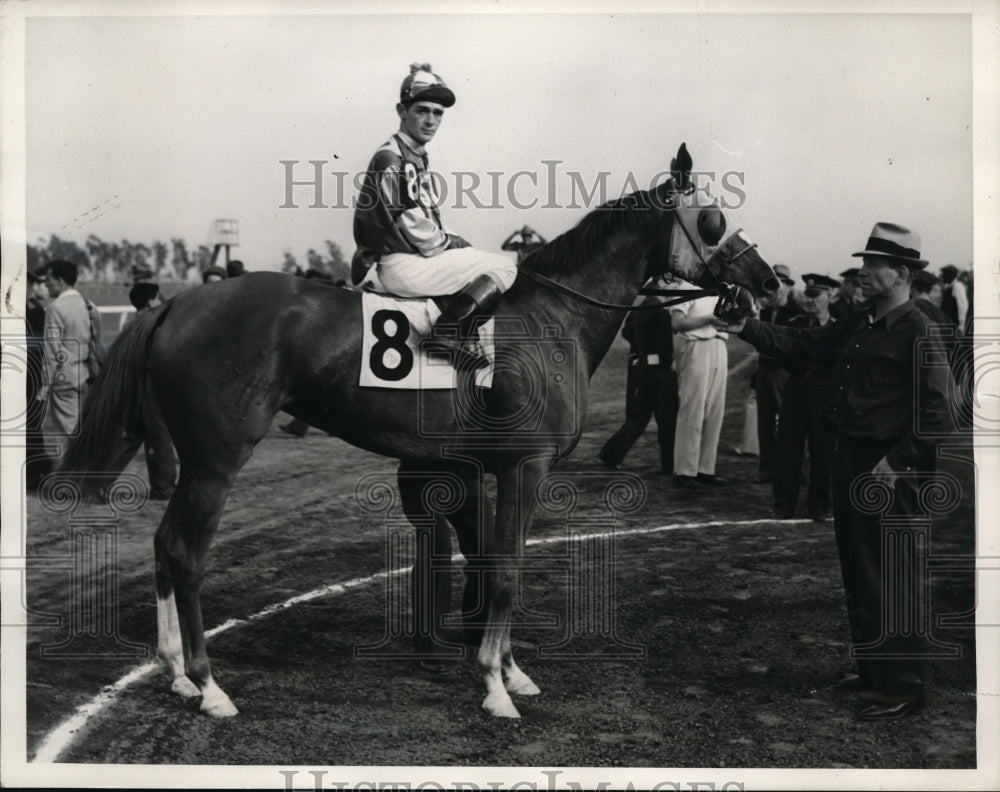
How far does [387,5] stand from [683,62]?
163 centimetres

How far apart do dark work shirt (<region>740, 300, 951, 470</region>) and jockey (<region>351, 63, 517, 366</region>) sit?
1.47m

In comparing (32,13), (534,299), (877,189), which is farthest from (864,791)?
(32,13)

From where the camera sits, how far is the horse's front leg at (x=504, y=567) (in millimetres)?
5613

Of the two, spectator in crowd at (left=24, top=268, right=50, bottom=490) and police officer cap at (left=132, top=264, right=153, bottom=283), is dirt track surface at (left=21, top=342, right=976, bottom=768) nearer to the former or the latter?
spectator in crowd at (left=24, top=268, right=50, bottom=490)

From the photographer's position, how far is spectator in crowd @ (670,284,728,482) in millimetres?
9562

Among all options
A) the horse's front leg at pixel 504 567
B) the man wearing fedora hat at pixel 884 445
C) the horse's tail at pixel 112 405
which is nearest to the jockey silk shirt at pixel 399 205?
the horse's tail at pixel 112 405

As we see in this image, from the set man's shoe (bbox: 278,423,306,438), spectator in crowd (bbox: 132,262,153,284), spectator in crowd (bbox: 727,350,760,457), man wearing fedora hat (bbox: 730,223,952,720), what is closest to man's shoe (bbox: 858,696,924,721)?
man wearing fedora hat (bbox: 730,223,952,720)

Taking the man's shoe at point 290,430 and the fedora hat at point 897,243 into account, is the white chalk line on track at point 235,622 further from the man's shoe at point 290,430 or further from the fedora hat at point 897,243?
the man's shoe at point 290,430

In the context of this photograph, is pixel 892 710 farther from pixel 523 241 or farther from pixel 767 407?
pixel 767 407

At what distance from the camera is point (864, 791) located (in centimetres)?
530

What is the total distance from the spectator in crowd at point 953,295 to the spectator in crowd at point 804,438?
81 cm

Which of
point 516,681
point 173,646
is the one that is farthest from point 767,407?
point 173,646

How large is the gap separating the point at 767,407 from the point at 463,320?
5.18m

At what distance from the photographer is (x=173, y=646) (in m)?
5.64
